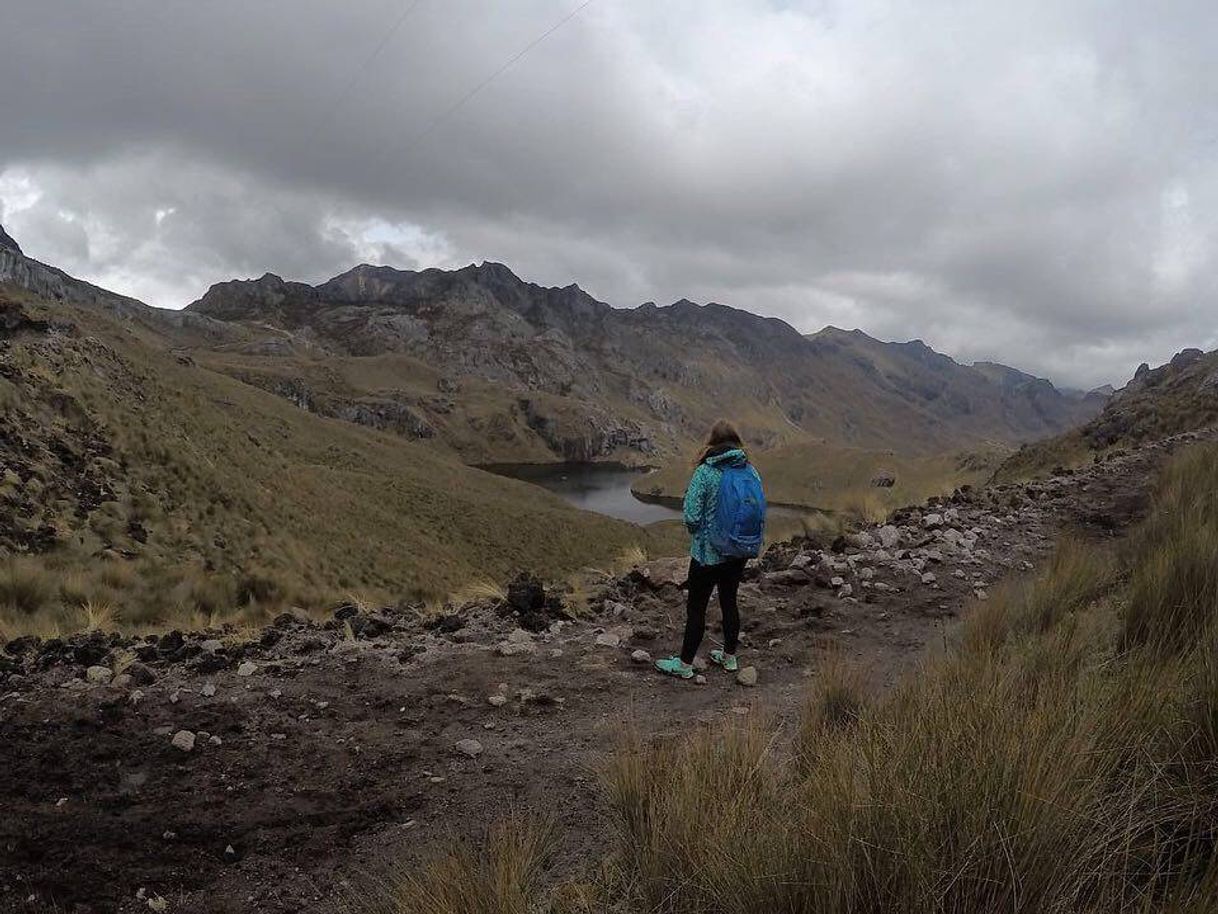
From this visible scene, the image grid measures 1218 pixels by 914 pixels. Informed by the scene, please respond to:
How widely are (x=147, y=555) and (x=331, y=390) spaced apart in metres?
127

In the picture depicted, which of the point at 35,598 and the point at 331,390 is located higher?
the point at 331,390

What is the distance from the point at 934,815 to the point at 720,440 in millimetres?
4131

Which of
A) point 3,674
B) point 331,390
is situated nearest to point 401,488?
point 3,674

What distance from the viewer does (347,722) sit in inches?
173

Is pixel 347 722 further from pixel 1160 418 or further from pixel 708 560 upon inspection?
pixel 1160 418

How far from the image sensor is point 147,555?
11477mm

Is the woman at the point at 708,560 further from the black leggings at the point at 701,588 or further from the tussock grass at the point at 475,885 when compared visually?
the tussock grass at the point at 475,885

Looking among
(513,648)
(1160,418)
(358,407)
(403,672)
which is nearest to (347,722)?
(403,672)

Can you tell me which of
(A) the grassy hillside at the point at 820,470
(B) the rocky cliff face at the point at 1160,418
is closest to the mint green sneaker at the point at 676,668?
(B) the rocky cliff face at the point at 1160,418

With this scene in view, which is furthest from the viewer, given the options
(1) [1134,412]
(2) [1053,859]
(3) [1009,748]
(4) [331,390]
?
(4) [331,390]

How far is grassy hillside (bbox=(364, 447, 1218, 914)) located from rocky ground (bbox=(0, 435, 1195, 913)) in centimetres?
70

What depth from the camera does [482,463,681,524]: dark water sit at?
84312mm

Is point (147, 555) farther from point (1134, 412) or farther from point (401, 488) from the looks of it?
point (1134, 412)

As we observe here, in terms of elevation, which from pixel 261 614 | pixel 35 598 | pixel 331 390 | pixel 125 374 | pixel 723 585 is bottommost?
pixel 261 614
